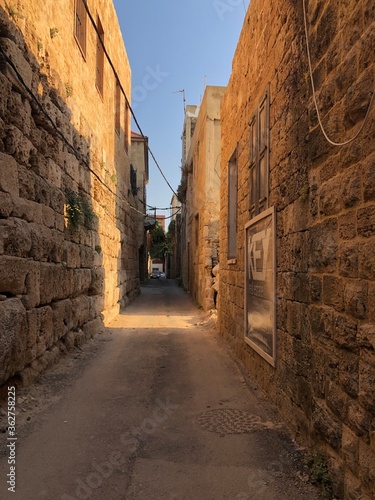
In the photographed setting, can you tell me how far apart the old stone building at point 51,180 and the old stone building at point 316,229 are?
259 centimetres

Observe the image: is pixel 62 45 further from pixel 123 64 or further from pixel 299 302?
pixel 123 64

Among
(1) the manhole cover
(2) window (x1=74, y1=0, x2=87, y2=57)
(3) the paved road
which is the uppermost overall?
(2) window (x1=74, y1=0, x2=87, y2=57)

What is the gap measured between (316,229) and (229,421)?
77.4 inches

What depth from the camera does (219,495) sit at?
7.79 ft

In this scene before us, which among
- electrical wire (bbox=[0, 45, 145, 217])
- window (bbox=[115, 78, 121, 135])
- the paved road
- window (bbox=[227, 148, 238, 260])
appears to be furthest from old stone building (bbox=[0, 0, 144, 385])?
window (bbox=[227, 148, 238, 260])

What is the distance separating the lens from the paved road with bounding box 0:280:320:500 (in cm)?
244

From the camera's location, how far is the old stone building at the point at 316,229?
81.0 inches

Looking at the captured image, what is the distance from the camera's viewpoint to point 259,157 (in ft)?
15.7

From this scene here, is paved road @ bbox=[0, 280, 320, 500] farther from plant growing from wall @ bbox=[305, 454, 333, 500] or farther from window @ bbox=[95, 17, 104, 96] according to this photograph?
window @ bbox=[95, 17, 104, 96]

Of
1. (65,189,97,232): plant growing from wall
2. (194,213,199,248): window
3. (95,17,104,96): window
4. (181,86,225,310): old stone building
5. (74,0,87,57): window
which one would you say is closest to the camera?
(65,189,97,232): plant growing from wall

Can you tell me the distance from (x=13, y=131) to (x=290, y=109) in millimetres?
2697

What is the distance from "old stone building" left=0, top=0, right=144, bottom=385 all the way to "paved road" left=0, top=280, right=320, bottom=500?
711 mm

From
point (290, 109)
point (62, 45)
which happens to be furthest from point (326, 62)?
point (62, 45)

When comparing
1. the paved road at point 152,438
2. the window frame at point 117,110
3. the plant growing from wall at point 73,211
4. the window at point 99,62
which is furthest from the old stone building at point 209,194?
the paved road at point 152,438
